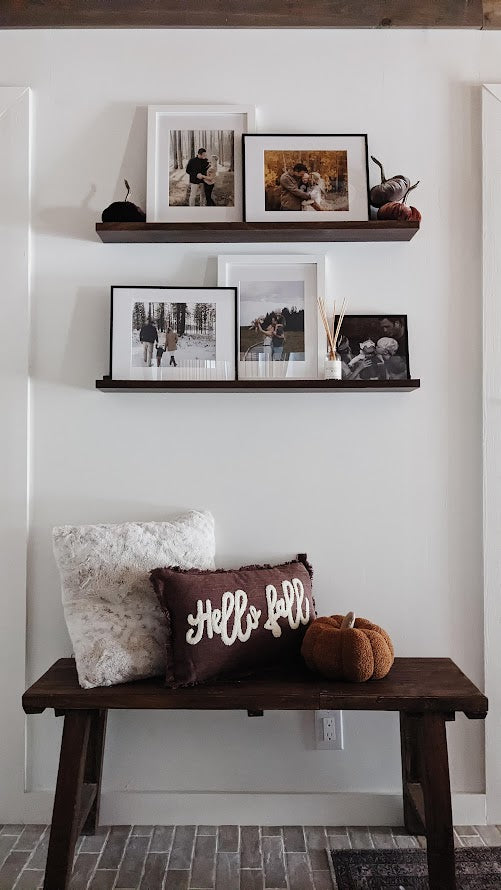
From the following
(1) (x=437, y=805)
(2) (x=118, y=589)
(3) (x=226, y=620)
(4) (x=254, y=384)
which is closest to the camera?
(1) (x=437, y=805)

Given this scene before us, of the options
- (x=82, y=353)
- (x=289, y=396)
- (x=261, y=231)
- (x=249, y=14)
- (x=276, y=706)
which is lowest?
(x=276, y=706)

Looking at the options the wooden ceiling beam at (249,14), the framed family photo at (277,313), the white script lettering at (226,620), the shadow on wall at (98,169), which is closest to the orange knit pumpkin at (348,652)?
the white script lettering at (226,620)

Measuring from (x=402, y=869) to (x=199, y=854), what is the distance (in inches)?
21.6

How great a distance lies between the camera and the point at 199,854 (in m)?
2.09

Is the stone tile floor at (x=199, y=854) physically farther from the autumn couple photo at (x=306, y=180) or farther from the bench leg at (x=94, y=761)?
the autumn couple photo at (x=306, y=180)

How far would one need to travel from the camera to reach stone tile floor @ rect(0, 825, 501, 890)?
6.40 feet

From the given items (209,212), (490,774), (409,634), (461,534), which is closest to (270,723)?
(409,634)

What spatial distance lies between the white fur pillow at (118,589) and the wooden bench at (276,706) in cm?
6

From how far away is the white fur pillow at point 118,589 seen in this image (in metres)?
1.98

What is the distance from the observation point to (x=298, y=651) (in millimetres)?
2057

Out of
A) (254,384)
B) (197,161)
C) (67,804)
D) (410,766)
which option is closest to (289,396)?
(254,384)

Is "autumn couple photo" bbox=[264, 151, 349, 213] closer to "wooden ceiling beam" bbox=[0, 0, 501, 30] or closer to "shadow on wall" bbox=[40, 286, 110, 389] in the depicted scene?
"wooden ceiling beam" bbox=[0, 0, 501, 30]

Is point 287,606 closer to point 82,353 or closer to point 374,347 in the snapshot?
point 374,347

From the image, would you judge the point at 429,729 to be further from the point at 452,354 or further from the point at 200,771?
the point at 452,354
